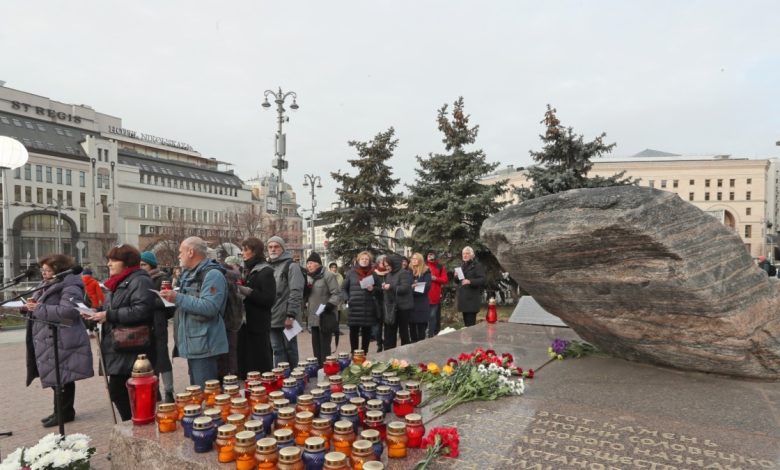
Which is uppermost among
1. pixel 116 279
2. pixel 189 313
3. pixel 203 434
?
pixel 116 279

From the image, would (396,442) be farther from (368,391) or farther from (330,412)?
(368,391)

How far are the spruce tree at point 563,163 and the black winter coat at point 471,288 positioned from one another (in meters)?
7.98

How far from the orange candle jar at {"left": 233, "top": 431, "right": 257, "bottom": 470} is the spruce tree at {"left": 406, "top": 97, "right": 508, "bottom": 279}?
12.0 metres

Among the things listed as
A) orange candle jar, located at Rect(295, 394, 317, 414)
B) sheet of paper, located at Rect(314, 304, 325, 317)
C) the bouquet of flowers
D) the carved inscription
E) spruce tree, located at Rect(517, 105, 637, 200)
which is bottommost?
the bouquet of flowers

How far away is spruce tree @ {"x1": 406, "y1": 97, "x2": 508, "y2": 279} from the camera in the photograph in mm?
14594

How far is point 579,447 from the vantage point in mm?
2652

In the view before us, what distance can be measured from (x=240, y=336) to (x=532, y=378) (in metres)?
3.22

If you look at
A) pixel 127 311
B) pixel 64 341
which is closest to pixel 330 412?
pixel 127 311

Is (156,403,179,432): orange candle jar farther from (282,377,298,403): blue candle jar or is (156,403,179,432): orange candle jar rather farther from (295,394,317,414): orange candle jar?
(295,394,317,414): orange candle jar

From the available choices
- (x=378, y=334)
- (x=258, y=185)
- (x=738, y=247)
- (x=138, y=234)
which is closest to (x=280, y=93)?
(x=378, y=334)

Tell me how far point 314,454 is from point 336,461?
143 mm

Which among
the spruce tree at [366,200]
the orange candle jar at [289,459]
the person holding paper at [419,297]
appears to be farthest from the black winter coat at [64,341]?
the spruce tree at [366,200]

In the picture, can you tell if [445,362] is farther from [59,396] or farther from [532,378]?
[59,396]

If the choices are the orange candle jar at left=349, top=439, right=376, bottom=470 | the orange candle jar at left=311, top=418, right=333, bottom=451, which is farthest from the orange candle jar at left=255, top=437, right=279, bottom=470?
the orange candle jar at left=349, top=439, right=376, bottom=470
